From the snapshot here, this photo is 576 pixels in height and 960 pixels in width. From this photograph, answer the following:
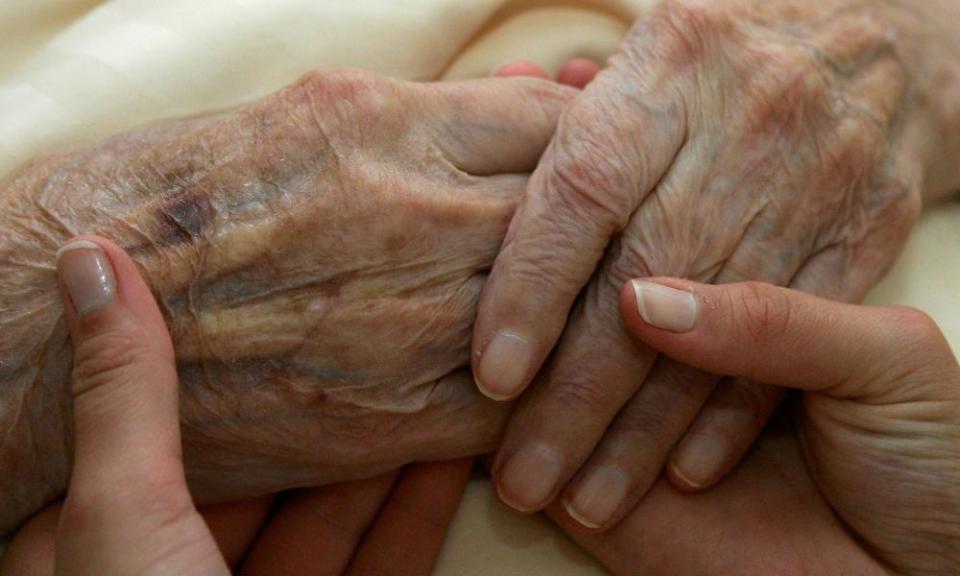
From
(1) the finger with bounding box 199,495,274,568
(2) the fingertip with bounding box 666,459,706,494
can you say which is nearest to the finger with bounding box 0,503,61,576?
(1) the finger with bounding box 199,495,274,568

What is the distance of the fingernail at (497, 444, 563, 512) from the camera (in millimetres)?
1011

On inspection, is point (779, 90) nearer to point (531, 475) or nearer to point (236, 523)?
point (531, 475)

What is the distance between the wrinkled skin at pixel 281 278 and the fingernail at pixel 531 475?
2.6 inches

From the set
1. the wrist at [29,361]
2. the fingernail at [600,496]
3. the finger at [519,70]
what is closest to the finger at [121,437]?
the wrist at [29,361]

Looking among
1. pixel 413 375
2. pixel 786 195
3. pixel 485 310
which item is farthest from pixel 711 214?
pixel 413 375

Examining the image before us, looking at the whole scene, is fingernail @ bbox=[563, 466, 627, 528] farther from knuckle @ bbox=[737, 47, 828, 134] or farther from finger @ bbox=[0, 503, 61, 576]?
finger @ bbox=[0, 503, 61, 576]

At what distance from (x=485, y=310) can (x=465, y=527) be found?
309 millimetres

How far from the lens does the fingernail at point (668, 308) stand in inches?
36.0

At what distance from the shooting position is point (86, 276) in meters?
0.78

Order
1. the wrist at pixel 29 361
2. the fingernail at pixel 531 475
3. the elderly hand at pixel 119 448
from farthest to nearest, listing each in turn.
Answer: the fingernail at pixel 531 475
the wrist at pixel 29 361
the elderly hand at pixel 119 448

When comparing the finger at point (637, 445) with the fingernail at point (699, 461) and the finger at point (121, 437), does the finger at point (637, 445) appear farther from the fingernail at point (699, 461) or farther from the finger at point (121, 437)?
the finger at point (121, 437)

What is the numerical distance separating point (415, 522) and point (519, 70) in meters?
0.66

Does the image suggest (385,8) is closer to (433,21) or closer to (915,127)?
(433,21)

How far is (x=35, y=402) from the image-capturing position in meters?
0.93
